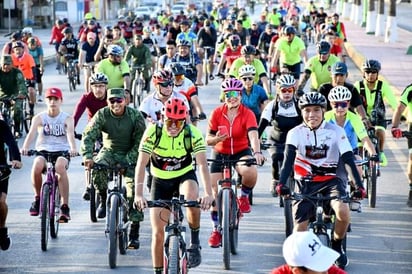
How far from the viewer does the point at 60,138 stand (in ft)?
43.0

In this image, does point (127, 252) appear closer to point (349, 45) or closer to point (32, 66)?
point (32, 66)

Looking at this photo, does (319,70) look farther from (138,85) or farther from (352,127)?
(138,85)

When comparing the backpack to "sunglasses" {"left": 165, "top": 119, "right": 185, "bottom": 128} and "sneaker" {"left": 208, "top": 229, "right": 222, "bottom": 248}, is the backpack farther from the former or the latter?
"sneaker" {"left": 208, "top": 229, "right": 222, "bottom": 248}

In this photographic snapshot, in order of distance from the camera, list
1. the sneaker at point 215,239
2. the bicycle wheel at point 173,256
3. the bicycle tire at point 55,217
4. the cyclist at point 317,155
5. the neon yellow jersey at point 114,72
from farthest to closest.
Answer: the neon yellow jersey at point 114,72, the bicycle tire at point 55,217, the sneaker at point 215,239, the cyclist at point 317,155, the bicycle wheel at point 173,256

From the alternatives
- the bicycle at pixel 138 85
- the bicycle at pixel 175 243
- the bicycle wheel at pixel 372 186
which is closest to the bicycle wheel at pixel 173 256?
the bicycle at pixel 175 243

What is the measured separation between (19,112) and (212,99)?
8.72 meters

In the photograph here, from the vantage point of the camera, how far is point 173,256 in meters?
9.34

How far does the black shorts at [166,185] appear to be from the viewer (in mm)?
10367

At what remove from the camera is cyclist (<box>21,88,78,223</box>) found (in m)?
12.8

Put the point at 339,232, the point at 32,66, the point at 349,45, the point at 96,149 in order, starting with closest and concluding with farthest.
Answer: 1. the point at 339,232
2. the point at 96,149
3. the point at 32,66
4. the point at 349,45

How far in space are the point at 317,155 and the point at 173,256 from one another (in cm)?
223

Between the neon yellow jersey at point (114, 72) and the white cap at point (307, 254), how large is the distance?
13204 mm

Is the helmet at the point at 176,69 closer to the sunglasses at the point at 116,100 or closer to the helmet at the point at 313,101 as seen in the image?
the sunglasses at the point at 116,100

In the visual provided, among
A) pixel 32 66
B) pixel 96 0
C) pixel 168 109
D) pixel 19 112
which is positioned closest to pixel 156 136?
pixel 168 109
